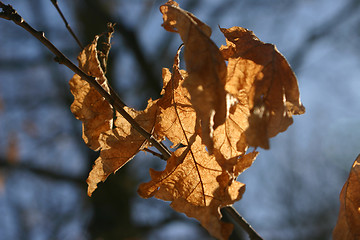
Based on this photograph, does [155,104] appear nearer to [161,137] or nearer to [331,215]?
[161,137]

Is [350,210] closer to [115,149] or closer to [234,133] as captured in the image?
[234,133]

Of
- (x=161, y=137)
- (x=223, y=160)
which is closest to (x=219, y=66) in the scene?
(x=223, y=160)

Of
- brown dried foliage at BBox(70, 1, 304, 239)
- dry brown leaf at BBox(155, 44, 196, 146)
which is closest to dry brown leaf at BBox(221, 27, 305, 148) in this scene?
brown dried foliage at BBox(70, 1, 304, 239)

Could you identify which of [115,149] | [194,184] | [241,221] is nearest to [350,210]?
[241,221]

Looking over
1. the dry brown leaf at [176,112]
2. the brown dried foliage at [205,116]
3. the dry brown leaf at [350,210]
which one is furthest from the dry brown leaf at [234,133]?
the dry brown leaf at [350,210]

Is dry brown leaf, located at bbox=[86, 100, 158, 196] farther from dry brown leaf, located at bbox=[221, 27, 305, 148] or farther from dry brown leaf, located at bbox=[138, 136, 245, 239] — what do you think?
dry brown leaf, located at bbox=[221, 27, 305, 148]
